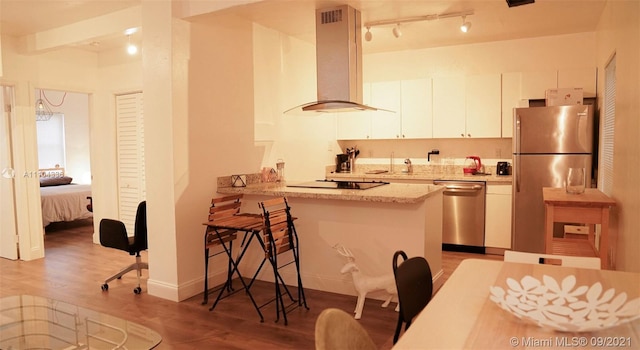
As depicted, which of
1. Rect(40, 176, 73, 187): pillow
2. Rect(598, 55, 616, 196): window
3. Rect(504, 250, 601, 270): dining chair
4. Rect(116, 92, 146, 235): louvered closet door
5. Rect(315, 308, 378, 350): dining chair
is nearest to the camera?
Rect(315, 308, 378, 350): dining chair

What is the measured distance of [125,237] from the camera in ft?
13.3

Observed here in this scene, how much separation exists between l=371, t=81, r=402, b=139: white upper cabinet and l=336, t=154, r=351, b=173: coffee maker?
0.55m

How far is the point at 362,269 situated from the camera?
371 centimetres

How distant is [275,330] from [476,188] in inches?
124

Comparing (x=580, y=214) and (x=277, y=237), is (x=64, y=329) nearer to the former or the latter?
(x=277, y=237)

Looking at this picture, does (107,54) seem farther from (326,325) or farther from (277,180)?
(326,325)

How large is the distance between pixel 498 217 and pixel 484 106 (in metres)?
1.36

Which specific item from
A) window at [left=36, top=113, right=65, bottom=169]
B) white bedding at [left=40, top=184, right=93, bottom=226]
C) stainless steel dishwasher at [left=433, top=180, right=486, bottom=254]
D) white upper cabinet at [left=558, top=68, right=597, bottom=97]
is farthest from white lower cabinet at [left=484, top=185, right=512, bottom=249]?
window at [left=36, top=113, right=65, bottom=169]

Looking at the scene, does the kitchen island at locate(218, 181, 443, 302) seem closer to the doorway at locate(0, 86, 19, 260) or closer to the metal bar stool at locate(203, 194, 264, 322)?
the metal bar stool at locate(203, 194, 264, 322)

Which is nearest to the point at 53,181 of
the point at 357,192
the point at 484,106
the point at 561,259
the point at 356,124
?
the point at 356,124

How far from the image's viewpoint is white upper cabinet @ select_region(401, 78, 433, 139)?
569cm

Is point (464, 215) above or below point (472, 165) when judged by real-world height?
Result: below

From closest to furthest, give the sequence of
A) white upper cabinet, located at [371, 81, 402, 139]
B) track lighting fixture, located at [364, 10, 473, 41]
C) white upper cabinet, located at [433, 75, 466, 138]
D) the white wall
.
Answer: the white wall < track lighting fixture, located at [364, 10, 473, 41] < white upper cabinet, located at [433, 75, 466, 138] < white upper cabinet, located at [371, 81, 402, 139]

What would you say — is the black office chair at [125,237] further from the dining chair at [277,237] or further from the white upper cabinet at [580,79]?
the white upper cabinet at [580,79]
